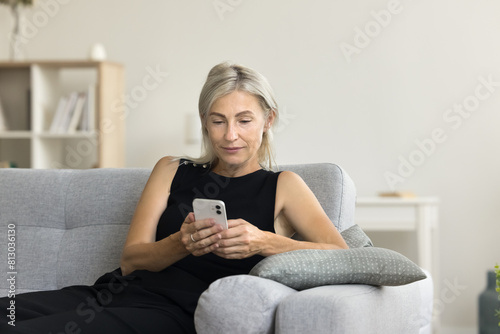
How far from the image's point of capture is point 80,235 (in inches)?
85.9

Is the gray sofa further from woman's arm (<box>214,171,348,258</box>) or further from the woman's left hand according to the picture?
the woman's left hand

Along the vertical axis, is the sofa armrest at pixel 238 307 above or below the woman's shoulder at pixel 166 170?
below

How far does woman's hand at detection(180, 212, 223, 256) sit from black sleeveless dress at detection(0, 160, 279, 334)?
0.42 ft

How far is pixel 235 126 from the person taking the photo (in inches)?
74.7

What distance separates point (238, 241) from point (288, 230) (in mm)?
326

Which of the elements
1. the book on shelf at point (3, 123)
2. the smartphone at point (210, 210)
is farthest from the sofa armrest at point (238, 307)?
the book on shelf at point (3, 123)

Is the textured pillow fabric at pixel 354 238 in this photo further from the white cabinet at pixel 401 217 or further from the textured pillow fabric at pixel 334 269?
the white cabinet at pixel 401 217

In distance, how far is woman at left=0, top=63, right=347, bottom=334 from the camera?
5.40ft

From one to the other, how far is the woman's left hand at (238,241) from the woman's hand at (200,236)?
2cm

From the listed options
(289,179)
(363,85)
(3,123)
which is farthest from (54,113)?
(289,179)

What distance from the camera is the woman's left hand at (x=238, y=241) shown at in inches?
64.5

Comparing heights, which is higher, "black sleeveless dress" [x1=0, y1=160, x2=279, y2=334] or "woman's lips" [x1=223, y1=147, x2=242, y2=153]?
"woman's lips" [x1=223, y1=147, x2=242, y2=153]

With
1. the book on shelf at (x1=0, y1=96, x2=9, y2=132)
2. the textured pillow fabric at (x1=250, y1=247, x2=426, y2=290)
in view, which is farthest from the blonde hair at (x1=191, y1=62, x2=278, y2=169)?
the book on shelf at (x1=0, y1=96, x2=9, y2=132)

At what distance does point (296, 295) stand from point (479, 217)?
274 centimetres
